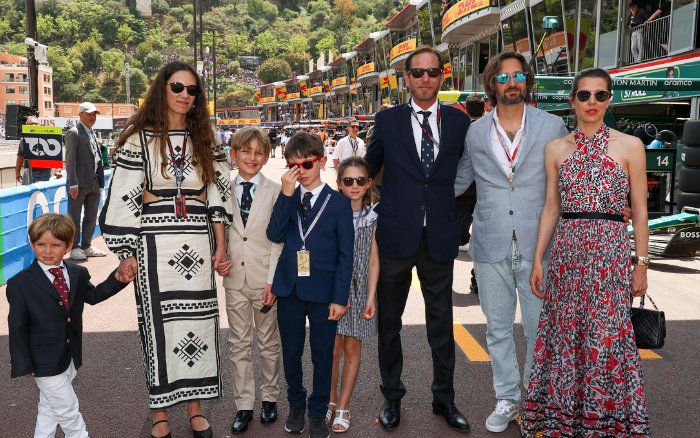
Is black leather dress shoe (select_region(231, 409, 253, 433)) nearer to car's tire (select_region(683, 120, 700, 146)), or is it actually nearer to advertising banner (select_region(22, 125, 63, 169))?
advertising banner (select_region(22, 125, 63, 169))

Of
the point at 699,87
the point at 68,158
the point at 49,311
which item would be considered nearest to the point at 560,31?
→ the point at 699,87

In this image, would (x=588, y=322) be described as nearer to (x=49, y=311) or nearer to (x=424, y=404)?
(x=424, y=404)

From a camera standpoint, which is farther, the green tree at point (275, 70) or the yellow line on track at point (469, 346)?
the green tree at point (275, 70)

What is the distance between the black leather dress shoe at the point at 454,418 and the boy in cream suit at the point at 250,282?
997 millimetres

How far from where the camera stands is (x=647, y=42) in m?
18.5

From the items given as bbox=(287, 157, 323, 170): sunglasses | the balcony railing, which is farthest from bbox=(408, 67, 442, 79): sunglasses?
the balcony railing

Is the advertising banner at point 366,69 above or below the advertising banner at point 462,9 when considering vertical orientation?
above

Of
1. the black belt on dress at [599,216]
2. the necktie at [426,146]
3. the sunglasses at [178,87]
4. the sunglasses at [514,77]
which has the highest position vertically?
the sunglasses at [514,77]

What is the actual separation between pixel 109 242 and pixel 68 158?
6163mm

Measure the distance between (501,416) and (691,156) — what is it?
25.7 feet

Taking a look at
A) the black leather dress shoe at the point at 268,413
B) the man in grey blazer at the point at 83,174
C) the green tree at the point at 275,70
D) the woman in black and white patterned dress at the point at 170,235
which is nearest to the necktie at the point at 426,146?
the woman in black and white patterned dress at the point at 170,235

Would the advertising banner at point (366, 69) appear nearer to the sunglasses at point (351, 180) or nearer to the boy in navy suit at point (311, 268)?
the sunglasses at point (351, 180)

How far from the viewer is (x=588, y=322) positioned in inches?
134

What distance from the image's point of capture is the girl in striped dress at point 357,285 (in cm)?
388
